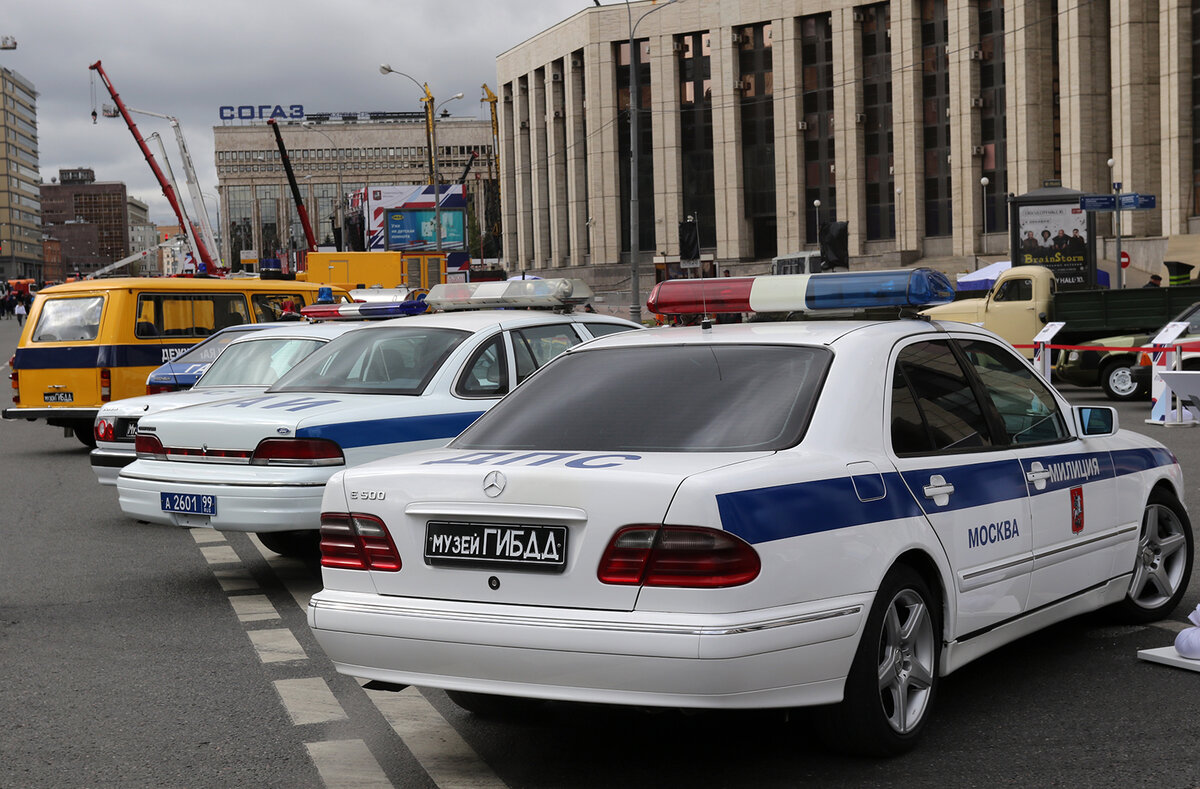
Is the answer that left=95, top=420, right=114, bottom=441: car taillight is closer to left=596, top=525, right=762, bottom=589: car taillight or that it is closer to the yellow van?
the yellow van

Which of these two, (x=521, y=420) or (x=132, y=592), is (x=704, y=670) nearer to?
(x=521, y=420)

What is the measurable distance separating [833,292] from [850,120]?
65.3m

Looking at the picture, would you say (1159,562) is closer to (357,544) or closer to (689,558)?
(689,558)

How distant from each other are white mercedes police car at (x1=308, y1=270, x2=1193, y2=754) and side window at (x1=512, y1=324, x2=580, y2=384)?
3.68 meters

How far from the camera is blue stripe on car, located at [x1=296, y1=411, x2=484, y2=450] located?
26.6 ft

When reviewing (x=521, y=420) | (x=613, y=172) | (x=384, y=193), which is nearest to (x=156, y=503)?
(x=521, y=420)

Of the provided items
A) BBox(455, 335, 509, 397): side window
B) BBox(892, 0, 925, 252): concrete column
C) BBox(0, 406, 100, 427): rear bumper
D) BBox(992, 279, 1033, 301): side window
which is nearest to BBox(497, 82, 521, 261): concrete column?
BBox(892, 0, 925, 252): concrete column

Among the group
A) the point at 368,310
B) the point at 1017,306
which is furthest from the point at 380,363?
the point at 1017,306

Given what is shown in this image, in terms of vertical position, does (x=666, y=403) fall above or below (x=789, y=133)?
below

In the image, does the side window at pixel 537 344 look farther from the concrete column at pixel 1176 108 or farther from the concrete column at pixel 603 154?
the concrete column at pixel 603 154

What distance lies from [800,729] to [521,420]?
149 centimetres

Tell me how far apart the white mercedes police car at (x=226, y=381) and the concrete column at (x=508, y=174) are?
280 ft

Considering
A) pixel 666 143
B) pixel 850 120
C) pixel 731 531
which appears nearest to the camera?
A: pixel 731 531

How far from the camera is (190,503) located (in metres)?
8.22
